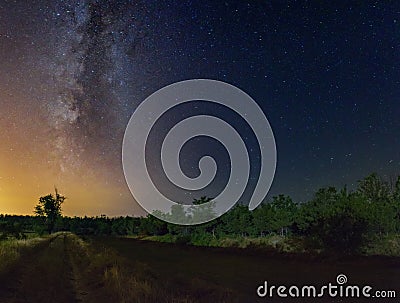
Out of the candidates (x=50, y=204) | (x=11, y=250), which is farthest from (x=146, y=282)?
(x=11, y=250)

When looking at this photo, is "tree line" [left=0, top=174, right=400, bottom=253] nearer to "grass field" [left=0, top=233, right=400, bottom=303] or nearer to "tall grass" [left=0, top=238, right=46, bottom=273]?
"tall grass" [left=0, top=238, right=46, bottom=273]

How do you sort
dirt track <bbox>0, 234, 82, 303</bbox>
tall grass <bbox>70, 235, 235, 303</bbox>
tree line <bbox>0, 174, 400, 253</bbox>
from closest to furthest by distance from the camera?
tall grass <bbox>70, 235, 235, 303</bbox>
dirt track <bbox>0, 234, 82, 303</bbox>
tree line <bbox>0, 174, 400, 253</bbox>

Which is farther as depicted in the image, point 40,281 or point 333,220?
point 333,220

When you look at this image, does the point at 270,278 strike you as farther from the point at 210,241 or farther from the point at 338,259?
the point at 210,241

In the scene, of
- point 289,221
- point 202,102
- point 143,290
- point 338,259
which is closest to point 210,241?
point 289,221

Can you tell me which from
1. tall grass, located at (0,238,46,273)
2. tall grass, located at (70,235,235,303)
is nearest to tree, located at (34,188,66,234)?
tall grass, located at (0,238,46,273)

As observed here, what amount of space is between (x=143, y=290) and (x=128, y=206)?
7.01ft

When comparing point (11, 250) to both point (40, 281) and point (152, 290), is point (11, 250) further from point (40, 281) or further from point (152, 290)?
point (152, 290)

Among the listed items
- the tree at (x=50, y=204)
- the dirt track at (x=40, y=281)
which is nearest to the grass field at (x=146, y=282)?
the dirt track at (x=40, y=281)

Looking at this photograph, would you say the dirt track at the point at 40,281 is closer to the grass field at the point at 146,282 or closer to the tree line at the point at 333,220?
the grass field at the point at 146,282

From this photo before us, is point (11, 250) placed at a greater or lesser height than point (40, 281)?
greater

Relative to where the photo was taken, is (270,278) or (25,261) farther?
(25,261)

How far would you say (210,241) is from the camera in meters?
15.6

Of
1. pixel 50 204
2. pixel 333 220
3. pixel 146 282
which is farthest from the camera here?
pixel 333 220
